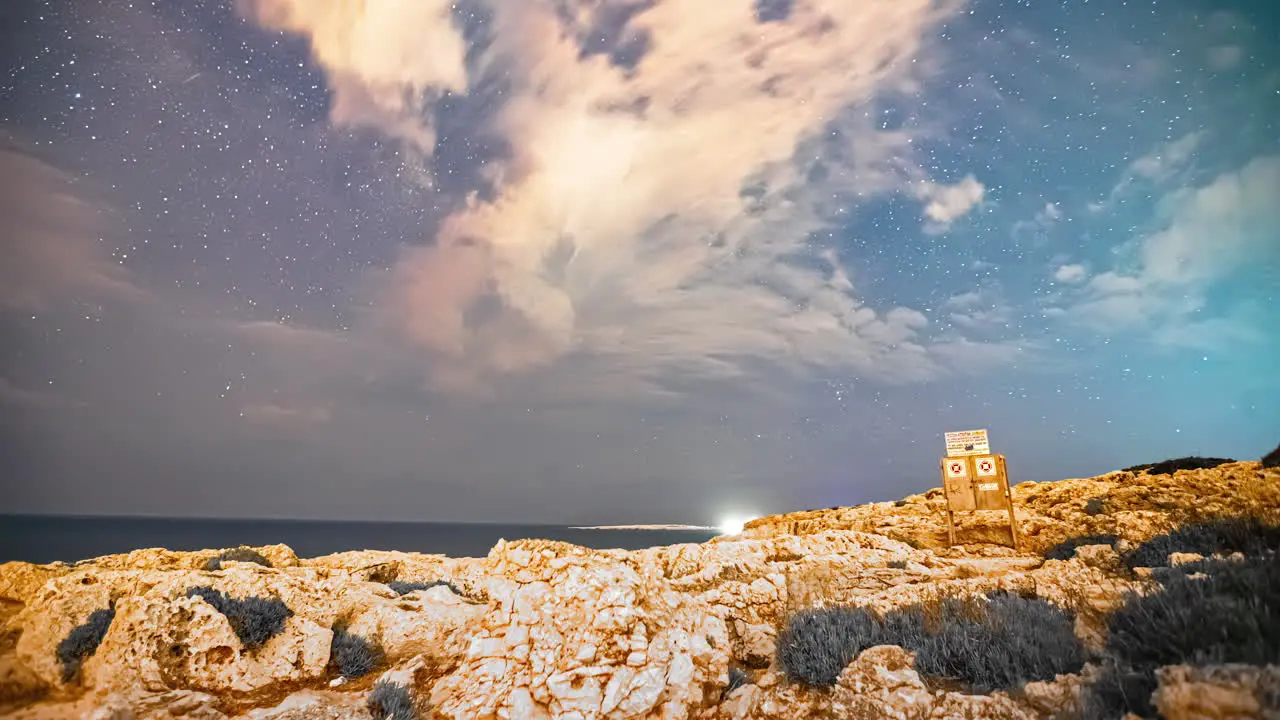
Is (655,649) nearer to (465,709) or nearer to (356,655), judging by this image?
(465,709)

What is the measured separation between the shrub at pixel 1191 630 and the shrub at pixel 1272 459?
13.2 m

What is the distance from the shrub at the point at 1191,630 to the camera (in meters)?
3.70

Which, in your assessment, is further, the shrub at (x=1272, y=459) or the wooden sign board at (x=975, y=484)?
the wooden sign board at (x=975, y=484)

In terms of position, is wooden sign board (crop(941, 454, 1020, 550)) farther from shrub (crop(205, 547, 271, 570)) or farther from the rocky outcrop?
shrub (crop(205, 547, 271, 570))

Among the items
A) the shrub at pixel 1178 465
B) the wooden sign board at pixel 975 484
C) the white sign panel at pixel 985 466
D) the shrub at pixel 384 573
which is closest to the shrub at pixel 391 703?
the shrub at pixel 384 573

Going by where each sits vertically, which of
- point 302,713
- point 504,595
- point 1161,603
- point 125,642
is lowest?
point 302,713

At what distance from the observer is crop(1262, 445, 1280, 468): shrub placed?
43.9 feet

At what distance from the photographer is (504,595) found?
7434mm

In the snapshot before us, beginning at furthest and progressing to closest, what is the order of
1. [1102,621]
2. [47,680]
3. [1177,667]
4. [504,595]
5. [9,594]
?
[9,594] < [504,595] < [47,680] < [1102,621] < [1177,667]

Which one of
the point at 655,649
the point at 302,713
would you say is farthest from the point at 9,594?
the point at 655,649

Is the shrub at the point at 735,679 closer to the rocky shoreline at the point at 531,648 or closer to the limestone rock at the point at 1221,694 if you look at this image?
the rocky shoreline at the point at 531,648

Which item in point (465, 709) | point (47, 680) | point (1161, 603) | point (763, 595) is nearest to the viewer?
point (1161, 603)

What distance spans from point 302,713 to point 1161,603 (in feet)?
30.1

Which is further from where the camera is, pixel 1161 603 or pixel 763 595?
pixel 763 595
